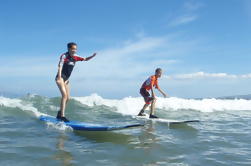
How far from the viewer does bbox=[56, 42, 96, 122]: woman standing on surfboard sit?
800 cm

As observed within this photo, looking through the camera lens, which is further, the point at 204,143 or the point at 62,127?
the point at 62,127

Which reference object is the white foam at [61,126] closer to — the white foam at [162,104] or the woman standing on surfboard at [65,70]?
the woman standing on surfboard at [65,70]

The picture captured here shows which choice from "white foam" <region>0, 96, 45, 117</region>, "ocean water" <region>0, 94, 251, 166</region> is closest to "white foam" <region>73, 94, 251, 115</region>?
"white foam" <region>0, 96, 45, 117</region>

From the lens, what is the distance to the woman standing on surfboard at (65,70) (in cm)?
800

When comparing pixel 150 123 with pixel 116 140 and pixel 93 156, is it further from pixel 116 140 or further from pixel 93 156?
pixel 93 156

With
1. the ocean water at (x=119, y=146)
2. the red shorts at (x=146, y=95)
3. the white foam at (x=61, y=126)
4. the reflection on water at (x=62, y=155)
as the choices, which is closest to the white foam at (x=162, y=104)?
the red shorts at (x=146, y=95)

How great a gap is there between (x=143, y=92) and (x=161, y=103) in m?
9.31

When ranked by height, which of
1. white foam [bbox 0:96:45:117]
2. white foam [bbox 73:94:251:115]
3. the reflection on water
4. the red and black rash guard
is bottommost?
the reflection on water

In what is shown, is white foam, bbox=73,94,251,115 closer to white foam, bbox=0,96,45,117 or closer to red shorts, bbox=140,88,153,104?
white foam, bbox=0,96,45,117

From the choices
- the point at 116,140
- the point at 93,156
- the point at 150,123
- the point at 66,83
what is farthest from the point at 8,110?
the point at 93,156

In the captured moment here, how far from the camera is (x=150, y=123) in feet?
34.2

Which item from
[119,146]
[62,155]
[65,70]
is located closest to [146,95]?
[65,70]

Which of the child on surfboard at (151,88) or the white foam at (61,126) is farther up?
the child on surfboard at (151,88)

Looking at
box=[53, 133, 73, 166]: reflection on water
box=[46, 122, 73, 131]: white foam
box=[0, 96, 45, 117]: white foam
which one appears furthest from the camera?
box=[0, 96, 45, 117]: white foam
